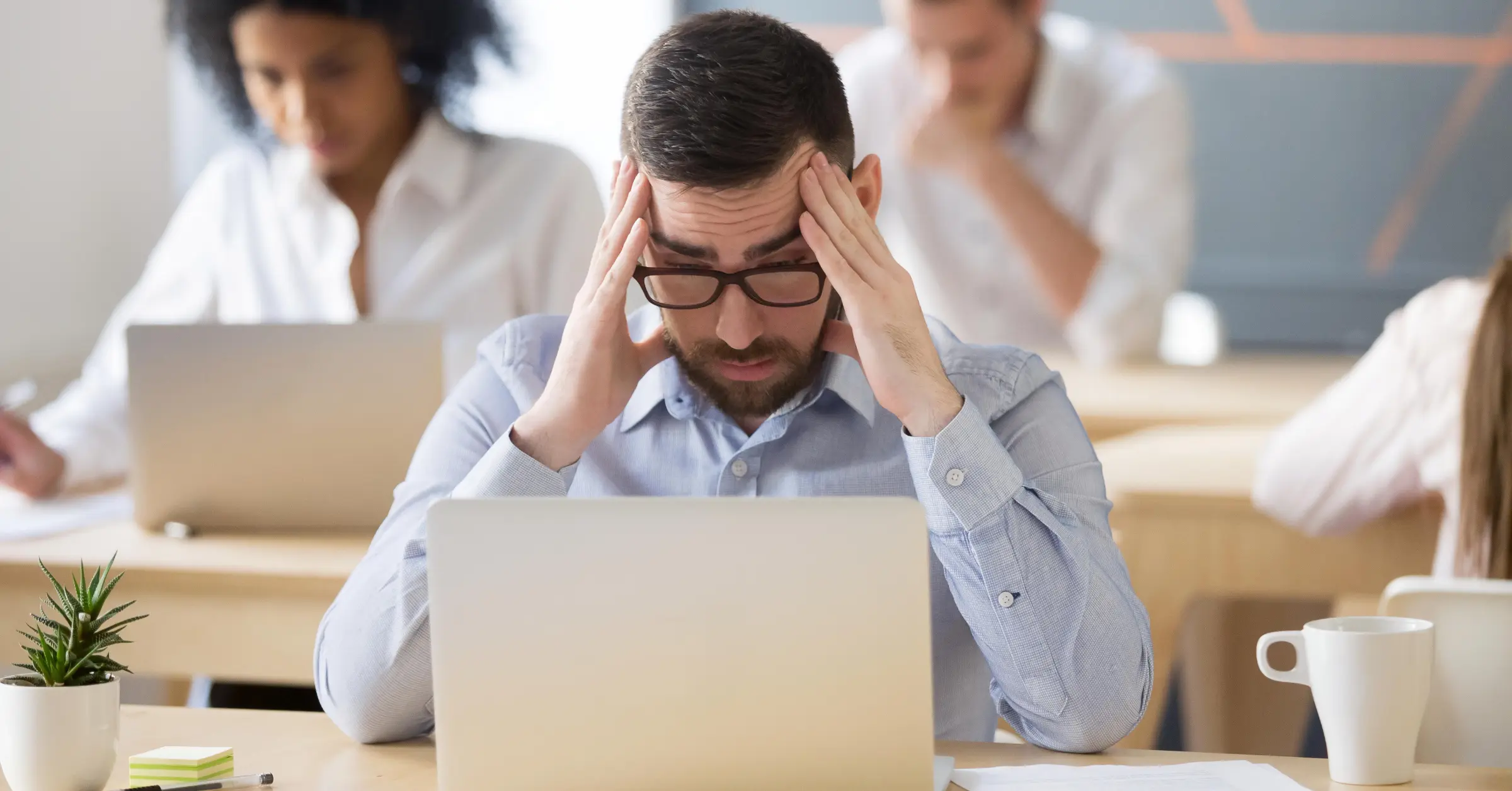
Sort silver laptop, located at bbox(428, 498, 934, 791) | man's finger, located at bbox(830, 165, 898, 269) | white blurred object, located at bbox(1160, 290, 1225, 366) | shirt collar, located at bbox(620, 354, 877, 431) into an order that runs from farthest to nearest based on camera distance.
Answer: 1. white blurred object, located at bbox(1160, 290, 1225, 366)
2. shirt collar, located at bbox(620, 354, 877, 431)
3. man's finger, located at bbox(830, 165, 898, 269)
4. silver laptop, located at bbox(428, 498, 934, 791)

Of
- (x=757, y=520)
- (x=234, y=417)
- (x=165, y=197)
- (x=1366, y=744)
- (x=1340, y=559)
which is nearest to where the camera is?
(x=757, y=520)

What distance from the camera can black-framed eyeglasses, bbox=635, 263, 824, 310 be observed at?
131 cm

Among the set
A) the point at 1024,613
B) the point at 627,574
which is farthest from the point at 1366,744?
the point at 627,574

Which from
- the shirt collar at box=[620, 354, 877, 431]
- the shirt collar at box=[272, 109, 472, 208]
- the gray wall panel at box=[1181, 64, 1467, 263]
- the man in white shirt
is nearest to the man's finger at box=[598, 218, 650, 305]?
the shirt collar at box=[620, 354, 877, 431]

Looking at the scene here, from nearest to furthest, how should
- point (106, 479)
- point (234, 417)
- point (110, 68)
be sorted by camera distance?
1. point (234, 417)
2. point (106, 479)
3. point (110, 68)

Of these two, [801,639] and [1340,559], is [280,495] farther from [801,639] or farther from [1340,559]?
[1340,559]

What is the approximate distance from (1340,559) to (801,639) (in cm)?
142

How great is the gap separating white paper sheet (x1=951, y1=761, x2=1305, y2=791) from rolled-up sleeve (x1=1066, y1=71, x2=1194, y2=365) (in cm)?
202

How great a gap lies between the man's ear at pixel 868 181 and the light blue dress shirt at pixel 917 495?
0.45ft

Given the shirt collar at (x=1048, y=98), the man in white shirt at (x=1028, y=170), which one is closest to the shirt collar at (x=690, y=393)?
the man in white shirt at (x=1028, y=170)

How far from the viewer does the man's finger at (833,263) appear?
49.4 inches

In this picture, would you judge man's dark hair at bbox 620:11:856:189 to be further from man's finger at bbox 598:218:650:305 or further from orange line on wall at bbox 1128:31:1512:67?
orange line on wall at bbox 1128:31:1512:67

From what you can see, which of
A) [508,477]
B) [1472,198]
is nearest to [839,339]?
[508,477]

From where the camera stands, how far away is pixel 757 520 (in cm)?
91
